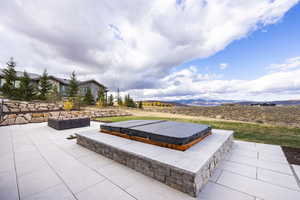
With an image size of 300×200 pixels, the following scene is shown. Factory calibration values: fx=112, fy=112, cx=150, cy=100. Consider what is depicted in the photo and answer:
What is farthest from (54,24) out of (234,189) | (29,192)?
(234,189)

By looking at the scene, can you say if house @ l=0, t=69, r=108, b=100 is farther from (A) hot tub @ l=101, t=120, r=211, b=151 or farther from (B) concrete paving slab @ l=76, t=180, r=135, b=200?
(B) concrete paving slab @ l=76, t=180, r=135, b=200

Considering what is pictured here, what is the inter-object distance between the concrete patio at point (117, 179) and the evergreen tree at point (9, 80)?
56.6 feet

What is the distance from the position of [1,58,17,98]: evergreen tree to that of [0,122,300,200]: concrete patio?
17.3 metres

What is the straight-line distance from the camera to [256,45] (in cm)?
768

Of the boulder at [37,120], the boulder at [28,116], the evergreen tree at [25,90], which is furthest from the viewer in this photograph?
the evergreen tree at [25,90]

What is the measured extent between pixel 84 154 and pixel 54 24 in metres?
7.30

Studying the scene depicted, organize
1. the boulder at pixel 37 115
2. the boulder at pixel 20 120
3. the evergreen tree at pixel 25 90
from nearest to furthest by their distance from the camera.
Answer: the boulder at pixel 20 120 → the boulder at pixel 37 115 → the evergreen tree at pixel 25 90

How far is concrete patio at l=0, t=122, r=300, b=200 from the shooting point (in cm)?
165

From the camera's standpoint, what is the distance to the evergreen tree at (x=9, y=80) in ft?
45.5

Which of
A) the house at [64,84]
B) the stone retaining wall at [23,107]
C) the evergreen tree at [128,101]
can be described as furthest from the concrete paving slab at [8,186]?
the evergreen tree at [128,101]

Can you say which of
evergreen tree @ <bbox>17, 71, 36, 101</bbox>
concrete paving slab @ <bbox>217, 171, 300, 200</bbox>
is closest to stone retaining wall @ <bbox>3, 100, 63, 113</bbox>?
evergreen tree @ <bbox>17, 71, 36, 101</bbox>

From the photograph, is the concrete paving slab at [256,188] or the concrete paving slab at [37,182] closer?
the concrete paving slab at [256,188]

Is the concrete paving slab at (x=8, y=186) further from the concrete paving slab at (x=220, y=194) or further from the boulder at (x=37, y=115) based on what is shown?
the boulder at (x=37, y=115)

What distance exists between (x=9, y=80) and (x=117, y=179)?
21.7 m
